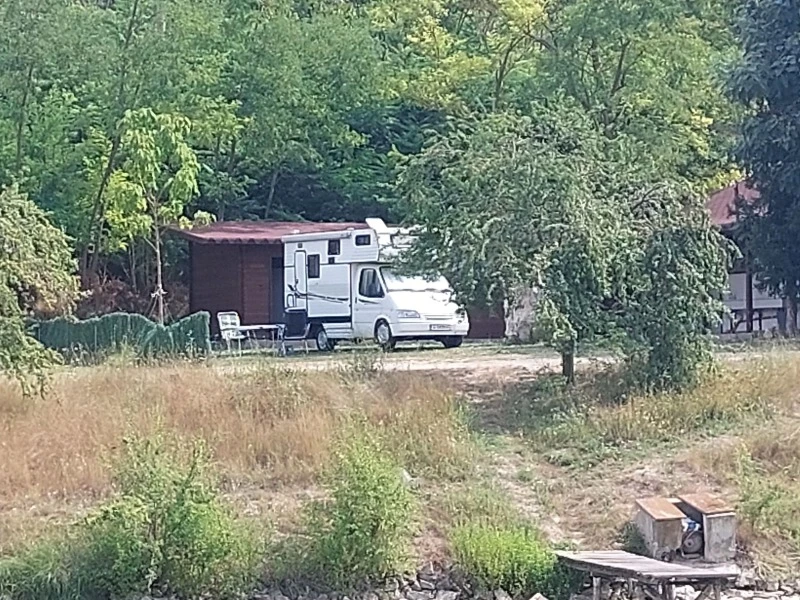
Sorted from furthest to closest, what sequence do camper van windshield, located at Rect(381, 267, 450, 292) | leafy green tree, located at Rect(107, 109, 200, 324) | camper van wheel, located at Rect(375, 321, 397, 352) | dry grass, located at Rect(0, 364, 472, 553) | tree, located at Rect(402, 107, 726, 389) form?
leafy green tree, located at Rect(107, 109, 200, 324), camper van windshield, located at Rect(381, 267, 450, 292), camper van wheel, located at Rect(375, 321, 397, 352), tree, located at Rect(402, 107, 726, 389), dry grass, located at Rect(0, 364, 472, 553)

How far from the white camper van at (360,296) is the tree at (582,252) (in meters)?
5.72

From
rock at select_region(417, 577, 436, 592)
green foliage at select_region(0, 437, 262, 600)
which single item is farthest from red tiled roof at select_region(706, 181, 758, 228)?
green foliage at select_region(0, 437, 262, 600)

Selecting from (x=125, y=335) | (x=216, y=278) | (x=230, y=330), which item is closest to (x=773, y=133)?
(x=230, y=330)

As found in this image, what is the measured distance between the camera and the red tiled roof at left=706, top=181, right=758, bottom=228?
2695cm

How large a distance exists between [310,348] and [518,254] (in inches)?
382

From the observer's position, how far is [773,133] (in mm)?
23875

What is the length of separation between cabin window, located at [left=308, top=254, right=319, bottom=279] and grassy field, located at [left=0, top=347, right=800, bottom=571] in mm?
8515

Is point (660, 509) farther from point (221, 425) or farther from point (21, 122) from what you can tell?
point (21, 122)

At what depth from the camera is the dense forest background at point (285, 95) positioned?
28562 mm

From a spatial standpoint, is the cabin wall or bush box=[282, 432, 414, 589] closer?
bush box=[282, 432, 414, 589]

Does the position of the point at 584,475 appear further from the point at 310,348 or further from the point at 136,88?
the point at 136,88

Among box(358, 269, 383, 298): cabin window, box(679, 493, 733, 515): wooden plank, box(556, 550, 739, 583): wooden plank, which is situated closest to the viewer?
box(556, 550, 739, 583): wooden plank

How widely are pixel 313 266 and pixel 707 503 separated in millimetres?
13449

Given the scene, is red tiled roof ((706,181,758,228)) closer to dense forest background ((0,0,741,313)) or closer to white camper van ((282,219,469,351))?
dense forest background ((0,0,741,313))
